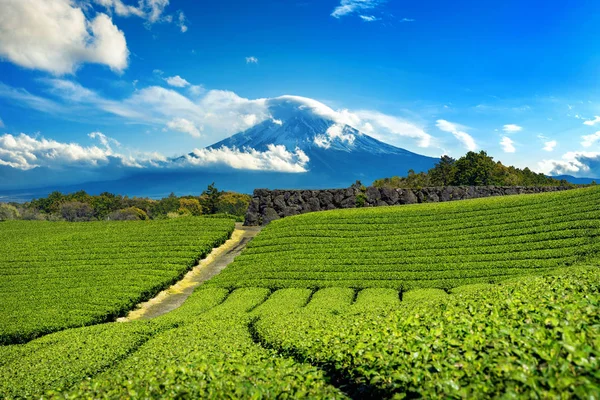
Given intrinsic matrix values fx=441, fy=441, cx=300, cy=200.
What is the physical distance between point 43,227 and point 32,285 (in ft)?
57.2

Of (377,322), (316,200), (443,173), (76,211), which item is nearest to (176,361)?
(377,322)

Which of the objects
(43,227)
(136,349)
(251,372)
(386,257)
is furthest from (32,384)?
(43,227)

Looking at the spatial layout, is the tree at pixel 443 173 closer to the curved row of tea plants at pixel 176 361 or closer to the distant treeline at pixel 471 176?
the distant treeline at pixel 471 176

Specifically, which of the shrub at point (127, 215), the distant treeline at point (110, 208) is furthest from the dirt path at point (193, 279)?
the shrub at point (127, 215)

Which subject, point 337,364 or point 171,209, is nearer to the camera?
point 337,364

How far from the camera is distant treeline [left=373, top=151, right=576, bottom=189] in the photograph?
5159cm

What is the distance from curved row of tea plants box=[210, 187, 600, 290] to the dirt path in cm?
147

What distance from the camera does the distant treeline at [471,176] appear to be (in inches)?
2031

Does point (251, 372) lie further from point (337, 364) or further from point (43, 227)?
point (43, 227)

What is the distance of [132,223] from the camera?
36.4 m

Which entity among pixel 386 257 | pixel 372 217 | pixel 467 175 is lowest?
pixel 386 257

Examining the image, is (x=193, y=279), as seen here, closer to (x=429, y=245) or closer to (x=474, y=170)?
(x=429, y=245)

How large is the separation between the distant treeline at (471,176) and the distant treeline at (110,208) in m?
22.0

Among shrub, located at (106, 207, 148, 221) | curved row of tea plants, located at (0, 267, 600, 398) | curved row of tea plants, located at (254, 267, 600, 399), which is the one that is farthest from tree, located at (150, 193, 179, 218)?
curved row of tea plants, located at (254, 267, 600, 399)
